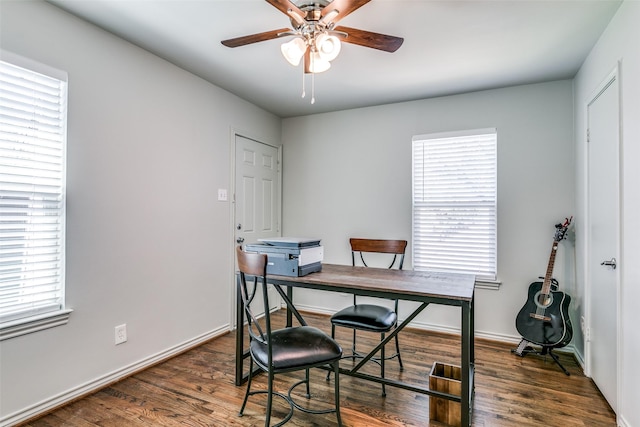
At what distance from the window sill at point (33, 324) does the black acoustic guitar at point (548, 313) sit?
3364 mm

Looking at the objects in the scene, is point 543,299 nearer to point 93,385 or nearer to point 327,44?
point 327,44

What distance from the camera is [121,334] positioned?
237cm

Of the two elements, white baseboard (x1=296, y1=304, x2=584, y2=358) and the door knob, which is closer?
the door knob

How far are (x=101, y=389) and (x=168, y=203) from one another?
1.39 m

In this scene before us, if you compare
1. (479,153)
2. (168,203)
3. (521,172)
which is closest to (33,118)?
(168,203)

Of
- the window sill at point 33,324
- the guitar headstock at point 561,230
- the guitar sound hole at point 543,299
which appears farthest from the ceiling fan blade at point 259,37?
the guitar sound hole at point 543,299

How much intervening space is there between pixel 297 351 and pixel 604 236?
210 centimetres

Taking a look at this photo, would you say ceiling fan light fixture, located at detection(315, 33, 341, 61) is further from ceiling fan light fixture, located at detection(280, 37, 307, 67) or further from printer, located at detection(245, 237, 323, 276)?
printer, located at detection(245, 237, 323, 276)

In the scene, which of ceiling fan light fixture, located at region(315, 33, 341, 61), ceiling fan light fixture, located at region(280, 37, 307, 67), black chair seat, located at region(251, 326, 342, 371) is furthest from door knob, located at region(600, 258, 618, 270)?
ceiling fan light fixture, located at region(280, 37, 307, 67)

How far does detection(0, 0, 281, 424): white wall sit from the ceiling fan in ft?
3.54

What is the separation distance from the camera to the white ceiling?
6.50ft

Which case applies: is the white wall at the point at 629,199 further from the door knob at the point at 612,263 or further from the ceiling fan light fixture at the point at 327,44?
the ceiling fan light fixture at the point at 327,44

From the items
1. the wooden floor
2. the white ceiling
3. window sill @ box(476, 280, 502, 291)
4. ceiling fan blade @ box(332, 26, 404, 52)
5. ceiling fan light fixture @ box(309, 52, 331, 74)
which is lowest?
the wooden floor

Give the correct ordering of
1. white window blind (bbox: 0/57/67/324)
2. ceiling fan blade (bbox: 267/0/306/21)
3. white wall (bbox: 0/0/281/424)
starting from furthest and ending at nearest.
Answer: white wall (bbox: 0/0/281/424) < white window blind (bbox: 0/57/67/324) < ceiling fan blade (bbox: 267/0/306/21)
